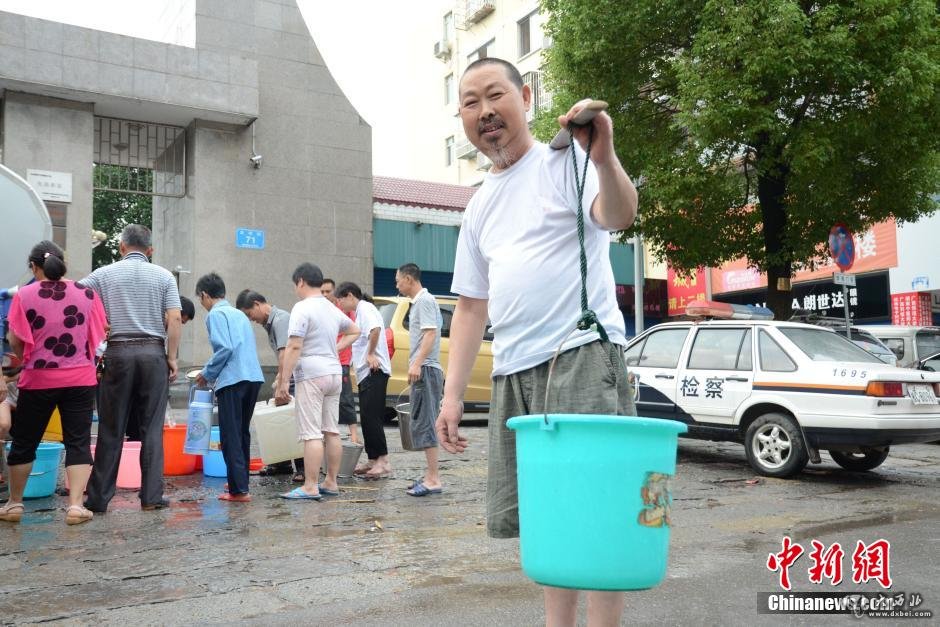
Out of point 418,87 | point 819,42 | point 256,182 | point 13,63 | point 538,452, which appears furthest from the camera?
point 418,87

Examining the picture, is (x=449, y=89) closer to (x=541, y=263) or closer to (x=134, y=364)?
(x=134, y=364)

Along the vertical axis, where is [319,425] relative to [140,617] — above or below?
above

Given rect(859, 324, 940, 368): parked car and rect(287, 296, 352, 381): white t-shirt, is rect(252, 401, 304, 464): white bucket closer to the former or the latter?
rect(287, 296, 352, 381): white t-shirt

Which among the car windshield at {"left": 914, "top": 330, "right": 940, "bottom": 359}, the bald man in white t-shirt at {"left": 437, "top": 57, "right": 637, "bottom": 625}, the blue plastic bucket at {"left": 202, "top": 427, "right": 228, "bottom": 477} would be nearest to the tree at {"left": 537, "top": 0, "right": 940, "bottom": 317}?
the car windshield at {"left": 914, "top": 330, "right": 940, "bottom": 359}

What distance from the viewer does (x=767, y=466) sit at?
834 cm

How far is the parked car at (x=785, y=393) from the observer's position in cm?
785

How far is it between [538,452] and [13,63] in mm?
15658

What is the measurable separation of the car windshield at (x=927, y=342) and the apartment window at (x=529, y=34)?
20063 mm

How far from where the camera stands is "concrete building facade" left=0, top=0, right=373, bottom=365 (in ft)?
50.9

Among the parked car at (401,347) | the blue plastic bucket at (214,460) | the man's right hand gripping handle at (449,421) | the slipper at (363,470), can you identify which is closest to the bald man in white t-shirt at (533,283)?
the man's right hand gripping handle at (449,421)

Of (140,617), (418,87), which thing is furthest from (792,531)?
(418,87)

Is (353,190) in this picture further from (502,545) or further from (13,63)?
(502,545)

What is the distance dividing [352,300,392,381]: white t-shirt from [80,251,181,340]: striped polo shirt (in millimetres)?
1874

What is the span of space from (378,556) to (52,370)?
2.72 meters
